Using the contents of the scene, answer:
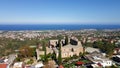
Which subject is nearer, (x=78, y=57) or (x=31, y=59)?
(x=31, y=59)

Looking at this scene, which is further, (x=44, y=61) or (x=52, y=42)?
(x=52, y=42)

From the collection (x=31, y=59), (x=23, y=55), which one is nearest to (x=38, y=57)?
(x=31, y=59)

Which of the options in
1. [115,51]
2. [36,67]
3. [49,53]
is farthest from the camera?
[115,51]

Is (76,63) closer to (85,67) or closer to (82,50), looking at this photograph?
(85,67)

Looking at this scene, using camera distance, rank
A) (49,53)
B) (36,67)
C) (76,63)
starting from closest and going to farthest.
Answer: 1. (36,67)
2. (76,63)
3. (49,53)

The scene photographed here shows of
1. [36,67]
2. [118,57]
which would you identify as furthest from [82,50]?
[36,67]

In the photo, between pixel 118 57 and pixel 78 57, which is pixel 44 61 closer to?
pixel 78 57

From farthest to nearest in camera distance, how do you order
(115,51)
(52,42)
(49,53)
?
(52,42), (115,51), (49,53)

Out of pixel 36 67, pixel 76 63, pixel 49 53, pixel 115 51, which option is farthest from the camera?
pixel 115 51

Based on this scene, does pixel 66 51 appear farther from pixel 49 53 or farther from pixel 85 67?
pixel 85 67
